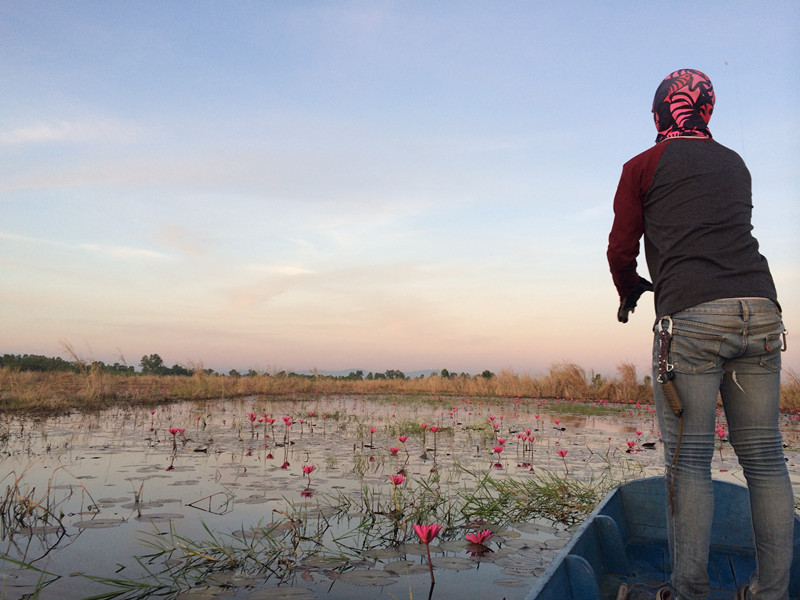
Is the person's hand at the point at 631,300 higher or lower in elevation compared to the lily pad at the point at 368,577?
higher

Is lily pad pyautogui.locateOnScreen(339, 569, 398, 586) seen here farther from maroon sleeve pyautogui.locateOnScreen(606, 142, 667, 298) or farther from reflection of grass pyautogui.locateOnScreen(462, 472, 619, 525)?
maroon sleeve pyautogui.locateOnScreen(606, 142, 667, 298)

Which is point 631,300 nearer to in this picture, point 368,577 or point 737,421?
point 737,421

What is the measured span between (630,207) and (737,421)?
2.94ft

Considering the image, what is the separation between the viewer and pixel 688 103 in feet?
6.96

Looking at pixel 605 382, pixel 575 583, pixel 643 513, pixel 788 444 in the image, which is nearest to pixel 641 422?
pixel 788 444

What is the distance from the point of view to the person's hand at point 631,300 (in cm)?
234

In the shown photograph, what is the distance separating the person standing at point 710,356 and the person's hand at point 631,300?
0.32 meters

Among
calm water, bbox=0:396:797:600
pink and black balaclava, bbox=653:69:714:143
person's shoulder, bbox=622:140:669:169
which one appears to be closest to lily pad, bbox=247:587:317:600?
calm water, bbox=0:396:797:600

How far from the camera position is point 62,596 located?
7.75 feet

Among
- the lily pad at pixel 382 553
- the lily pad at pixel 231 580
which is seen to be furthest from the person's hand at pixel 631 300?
the lily pad at pixel 231 580

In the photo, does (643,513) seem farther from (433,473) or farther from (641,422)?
(641,422)

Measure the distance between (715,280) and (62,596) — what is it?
3.02m

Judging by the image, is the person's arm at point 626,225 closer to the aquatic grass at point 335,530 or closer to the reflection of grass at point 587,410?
the aquatic grass at point 335,530

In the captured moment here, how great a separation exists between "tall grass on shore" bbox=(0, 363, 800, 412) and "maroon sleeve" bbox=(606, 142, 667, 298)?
35.3 feet
